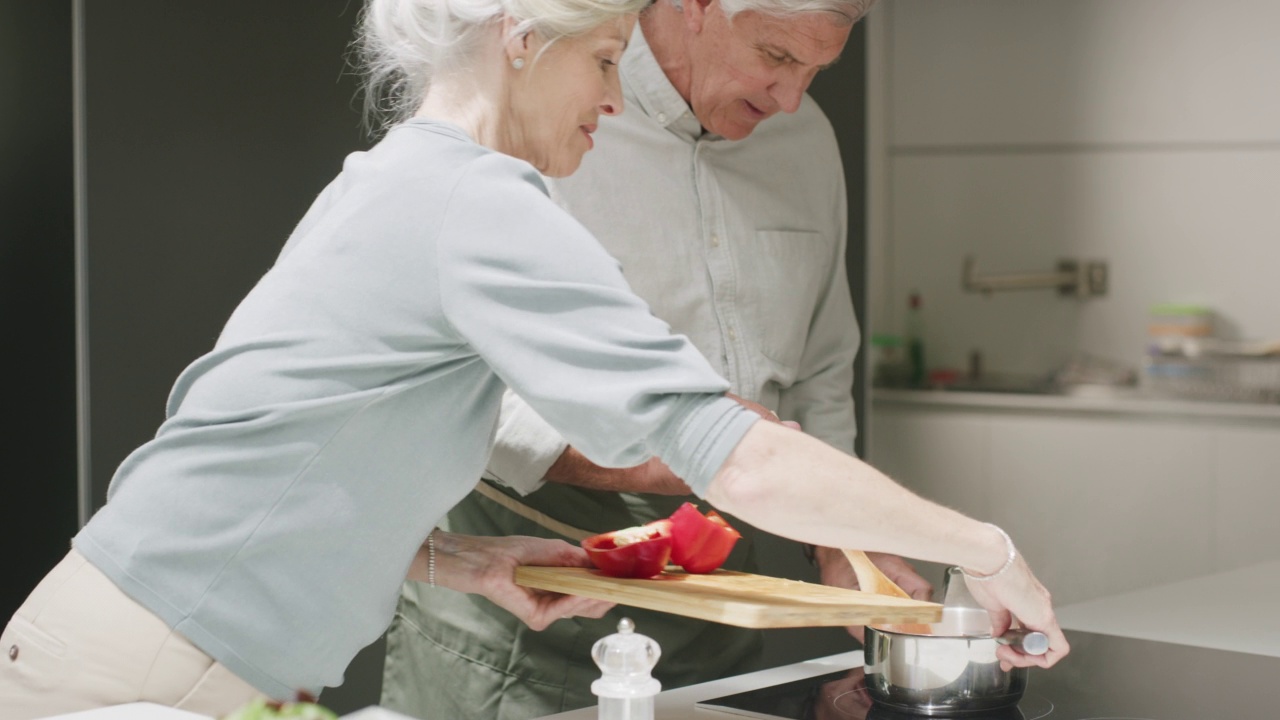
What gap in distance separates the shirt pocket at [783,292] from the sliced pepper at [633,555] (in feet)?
1.96

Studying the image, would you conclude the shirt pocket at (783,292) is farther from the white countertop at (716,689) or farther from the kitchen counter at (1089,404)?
the kitchen counter at (1089,404)

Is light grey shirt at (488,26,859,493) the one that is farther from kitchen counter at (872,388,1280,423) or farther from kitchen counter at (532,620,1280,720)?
kitchen counter at (872,388,1280,423)

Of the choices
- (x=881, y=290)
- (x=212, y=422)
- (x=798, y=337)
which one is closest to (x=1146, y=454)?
(x=881, y=290)

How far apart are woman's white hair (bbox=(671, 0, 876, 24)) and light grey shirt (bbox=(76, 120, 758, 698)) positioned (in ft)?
1.94

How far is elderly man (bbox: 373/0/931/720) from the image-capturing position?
1640 millimetres

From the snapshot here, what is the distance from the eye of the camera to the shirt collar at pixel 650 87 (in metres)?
1.73

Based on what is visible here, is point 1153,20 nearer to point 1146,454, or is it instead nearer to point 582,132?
point 1146,454

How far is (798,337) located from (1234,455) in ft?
7.17

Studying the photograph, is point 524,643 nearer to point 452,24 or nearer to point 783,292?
point 783,292

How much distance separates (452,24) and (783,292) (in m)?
0.75

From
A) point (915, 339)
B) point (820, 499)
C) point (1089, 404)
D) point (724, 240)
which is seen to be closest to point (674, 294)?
point (724, 240)

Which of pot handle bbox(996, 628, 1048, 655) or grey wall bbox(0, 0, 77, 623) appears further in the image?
grey wall bbox(0, 0, 77, 623)

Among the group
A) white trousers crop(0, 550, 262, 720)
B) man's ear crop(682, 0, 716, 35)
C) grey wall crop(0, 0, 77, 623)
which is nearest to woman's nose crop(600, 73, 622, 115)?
man's ear crop(682, 0, 716, 35)

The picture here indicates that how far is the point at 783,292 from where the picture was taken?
5.94ft
